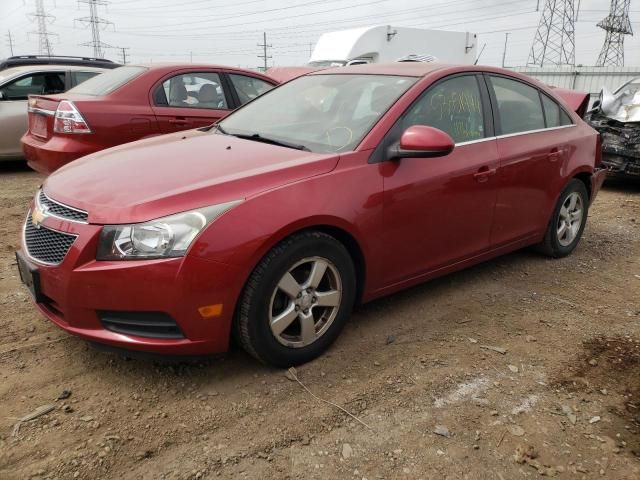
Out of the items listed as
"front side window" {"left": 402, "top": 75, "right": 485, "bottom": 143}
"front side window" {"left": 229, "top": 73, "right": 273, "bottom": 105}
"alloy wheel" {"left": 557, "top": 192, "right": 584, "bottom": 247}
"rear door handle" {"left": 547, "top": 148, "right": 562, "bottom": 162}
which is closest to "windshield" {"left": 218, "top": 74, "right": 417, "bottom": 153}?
"front side window" {"left": 402, "top": 75, "right": 485, "bottom": 143}

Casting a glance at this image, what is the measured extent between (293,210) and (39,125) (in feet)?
14.1

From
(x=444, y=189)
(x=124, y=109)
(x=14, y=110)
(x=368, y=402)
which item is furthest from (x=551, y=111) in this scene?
(x=14, y=110)

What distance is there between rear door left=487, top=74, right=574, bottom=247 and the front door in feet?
0.45

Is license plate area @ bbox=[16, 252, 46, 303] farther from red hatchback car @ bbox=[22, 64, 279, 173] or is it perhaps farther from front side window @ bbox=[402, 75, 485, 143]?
red hatchback car @ bbox=[22, 64, 279, 173]

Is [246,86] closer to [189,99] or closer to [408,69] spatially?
[189,99]

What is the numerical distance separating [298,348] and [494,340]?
122 centimetres

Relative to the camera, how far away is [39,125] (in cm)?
567

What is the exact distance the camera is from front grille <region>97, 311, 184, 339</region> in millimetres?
2445

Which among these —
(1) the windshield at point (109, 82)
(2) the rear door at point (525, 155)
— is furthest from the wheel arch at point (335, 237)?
(1) the windshield at point (109, 82)

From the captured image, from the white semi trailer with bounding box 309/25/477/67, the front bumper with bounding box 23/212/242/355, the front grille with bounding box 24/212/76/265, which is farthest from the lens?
the white semi trailer with bounding box 309/25/477/67

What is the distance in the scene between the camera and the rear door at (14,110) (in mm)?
7280

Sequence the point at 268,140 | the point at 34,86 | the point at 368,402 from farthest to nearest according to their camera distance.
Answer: the point at 34,86 → the point at 268,140 → the point at 368,402

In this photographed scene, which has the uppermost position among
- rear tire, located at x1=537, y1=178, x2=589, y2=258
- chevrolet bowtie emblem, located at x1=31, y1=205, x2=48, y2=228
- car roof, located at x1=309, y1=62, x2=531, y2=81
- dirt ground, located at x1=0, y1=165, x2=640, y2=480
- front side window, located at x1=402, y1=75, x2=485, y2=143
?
car roof, located at x1=309, y1=62, x2=531, y2=81

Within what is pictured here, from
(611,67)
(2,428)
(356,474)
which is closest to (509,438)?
(356,474)
